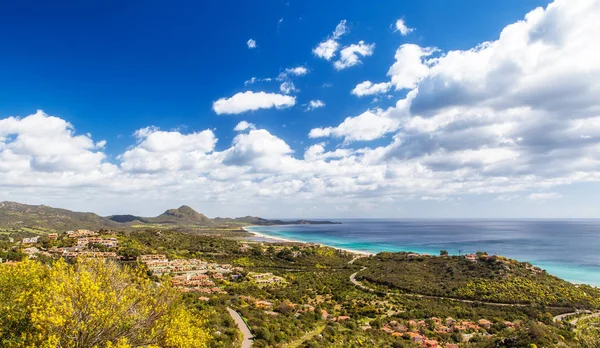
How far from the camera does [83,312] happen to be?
37.1ft

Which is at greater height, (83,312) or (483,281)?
(83,312)

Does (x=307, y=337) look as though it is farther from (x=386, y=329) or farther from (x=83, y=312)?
(x=83, y=312)

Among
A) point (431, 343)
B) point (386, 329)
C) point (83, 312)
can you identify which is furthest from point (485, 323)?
point (83, 312)

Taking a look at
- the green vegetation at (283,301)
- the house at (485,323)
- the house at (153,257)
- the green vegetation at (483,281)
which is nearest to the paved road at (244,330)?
the green vegetation at (283,301)

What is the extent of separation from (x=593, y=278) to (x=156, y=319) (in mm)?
107125

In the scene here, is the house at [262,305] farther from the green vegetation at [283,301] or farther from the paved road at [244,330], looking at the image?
the paved road at [244,330]

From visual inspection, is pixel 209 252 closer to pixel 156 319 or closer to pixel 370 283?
pixel 370 283

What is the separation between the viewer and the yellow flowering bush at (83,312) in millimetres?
10688

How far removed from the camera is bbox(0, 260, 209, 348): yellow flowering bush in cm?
1069

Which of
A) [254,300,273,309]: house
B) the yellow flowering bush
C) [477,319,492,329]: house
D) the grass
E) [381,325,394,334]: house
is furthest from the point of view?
[477,319,492,329]: house

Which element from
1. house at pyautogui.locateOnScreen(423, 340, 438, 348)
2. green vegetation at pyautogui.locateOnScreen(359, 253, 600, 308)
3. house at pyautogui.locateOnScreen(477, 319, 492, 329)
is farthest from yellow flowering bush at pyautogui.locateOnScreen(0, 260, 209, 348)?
green vegetation at pyautogui.locateOnScreen(359, 253, 600, 308)

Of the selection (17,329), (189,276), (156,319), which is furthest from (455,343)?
(189,276)

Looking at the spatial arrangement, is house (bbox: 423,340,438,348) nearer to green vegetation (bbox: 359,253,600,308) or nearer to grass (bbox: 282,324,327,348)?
grass (bbox: 282,324,327,348)

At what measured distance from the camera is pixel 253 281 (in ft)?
190
